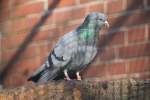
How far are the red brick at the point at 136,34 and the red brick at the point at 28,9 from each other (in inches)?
29.0

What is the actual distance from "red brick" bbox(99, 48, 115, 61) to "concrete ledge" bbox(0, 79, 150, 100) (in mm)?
1626

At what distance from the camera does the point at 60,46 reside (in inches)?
112

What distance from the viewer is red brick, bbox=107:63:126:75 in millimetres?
3135

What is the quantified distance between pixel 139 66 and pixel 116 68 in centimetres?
16

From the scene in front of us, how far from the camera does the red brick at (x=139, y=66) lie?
119 inches

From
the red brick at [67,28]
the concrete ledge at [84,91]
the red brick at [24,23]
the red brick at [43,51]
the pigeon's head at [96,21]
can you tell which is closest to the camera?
the concrete ledge at [84,91]

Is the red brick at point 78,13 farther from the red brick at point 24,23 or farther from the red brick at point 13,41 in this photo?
the red brick at point 13,41

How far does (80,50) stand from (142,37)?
0.46 m

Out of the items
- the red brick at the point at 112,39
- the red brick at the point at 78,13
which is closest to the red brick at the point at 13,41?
the red brick at the point at 78,13

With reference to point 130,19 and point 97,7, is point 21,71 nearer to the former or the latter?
point 97,7

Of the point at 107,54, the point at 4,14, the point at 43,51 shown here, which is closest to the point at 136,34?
the point at 107,54

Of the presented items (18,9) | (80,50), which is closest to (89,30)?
(80,50)

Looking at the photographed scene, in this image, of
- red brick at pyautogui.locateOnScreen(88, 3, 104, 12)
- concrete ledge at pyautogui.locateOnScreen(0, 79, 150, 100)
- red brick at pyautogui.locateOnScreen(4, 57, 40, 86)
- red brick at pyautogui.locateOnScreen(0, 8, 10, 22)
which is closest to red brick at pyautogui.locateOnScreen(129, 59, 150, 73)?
red brick at pyautogui.locateOnScreen(88, 3, 104, 12)

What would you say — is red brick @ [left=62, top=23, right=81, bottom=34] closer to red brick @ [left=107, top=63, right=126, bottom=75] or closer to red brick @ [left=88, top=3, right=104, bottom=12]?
red brick @ [left=88, top=3, right=104, bottom=12]
